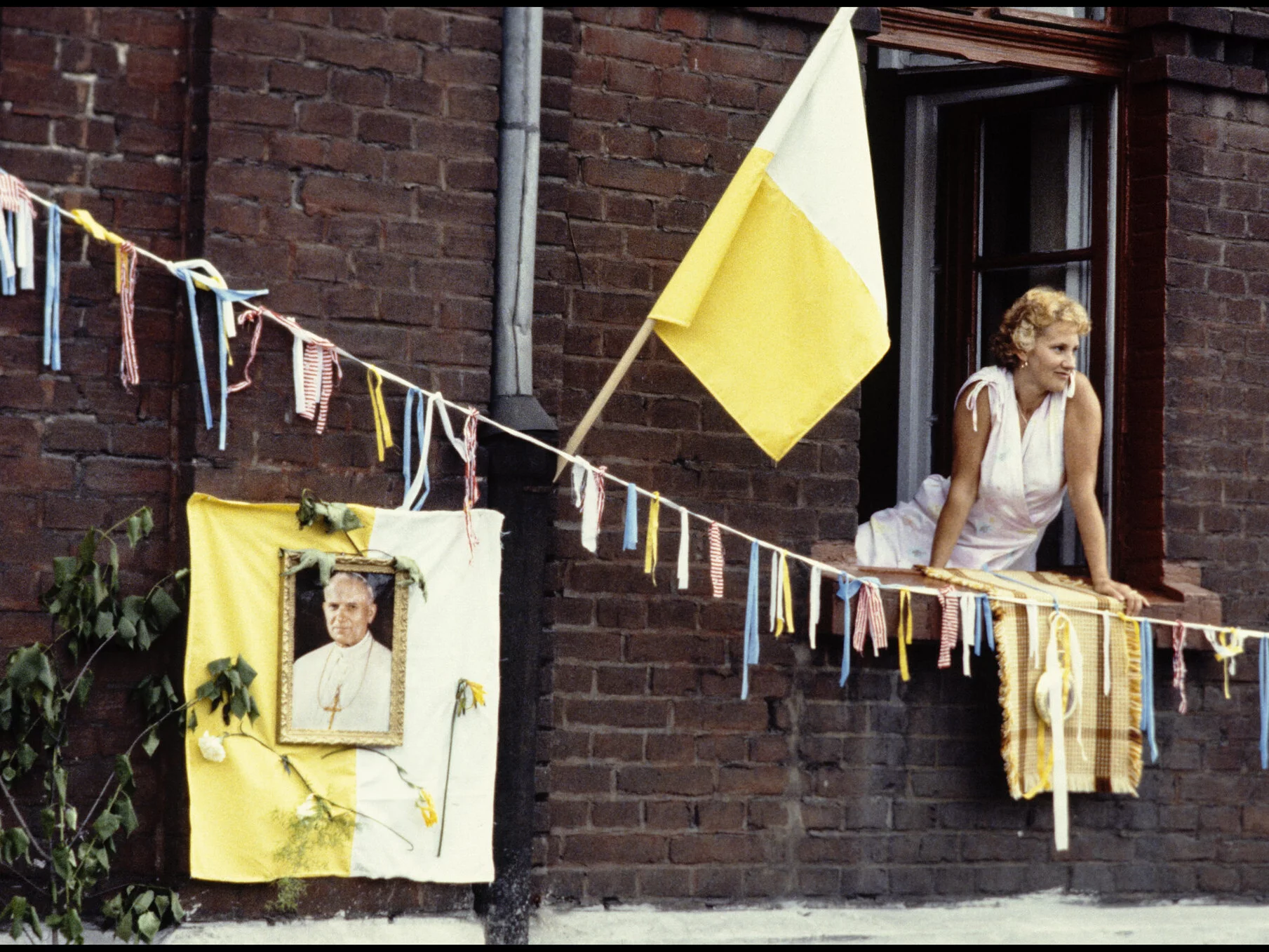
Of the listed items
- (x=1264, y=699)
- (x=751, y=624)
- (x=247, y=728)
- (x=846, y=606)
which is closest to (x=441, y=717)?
(x=247, y=728)

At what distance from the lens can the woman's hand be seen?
5799mm

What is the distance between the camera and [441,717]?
499 centimetres

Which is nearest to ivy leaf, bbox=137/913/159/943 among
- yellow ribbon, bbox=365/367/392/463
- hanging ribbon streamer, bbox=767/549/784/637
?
yellow ribbon, bbox=365/367/392/463

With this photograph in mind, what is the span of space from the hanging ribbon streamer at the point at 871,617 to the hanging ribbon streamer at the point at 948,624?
187 mm

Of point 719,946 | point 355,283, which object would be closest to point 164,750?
point 355,283

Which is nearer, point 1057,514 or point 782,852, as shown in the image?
point 782,852

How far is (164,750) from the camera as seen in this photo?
15.8 ft

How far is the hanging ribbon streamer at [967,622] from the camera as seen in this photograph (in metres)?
5.47

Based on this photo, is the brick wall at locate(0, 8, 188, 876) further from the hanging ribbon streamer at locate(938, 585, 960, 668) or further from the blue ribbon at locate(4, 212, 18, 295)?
the hanging ribbon streamer at locate(938, 585, 960, 668)

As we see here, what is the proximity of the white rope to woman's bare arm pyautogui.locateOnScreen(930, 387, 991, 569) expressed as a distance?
0.28 metres

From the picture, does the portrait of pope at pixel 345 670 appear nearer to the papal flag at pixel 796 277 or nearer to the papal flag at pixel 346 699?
the papal flag at pixel 346 699

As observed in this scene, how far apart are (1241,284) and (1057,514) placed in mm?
1042

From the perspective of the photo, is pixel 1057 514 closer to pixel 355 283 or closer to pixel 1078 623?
pixel 1078 623

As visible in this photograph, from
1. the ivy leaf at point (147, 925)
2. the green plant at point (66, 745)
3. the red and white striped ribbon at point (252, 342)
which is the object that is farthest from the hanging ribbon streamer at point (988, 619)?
the ivy leaf at point (147, 925)
